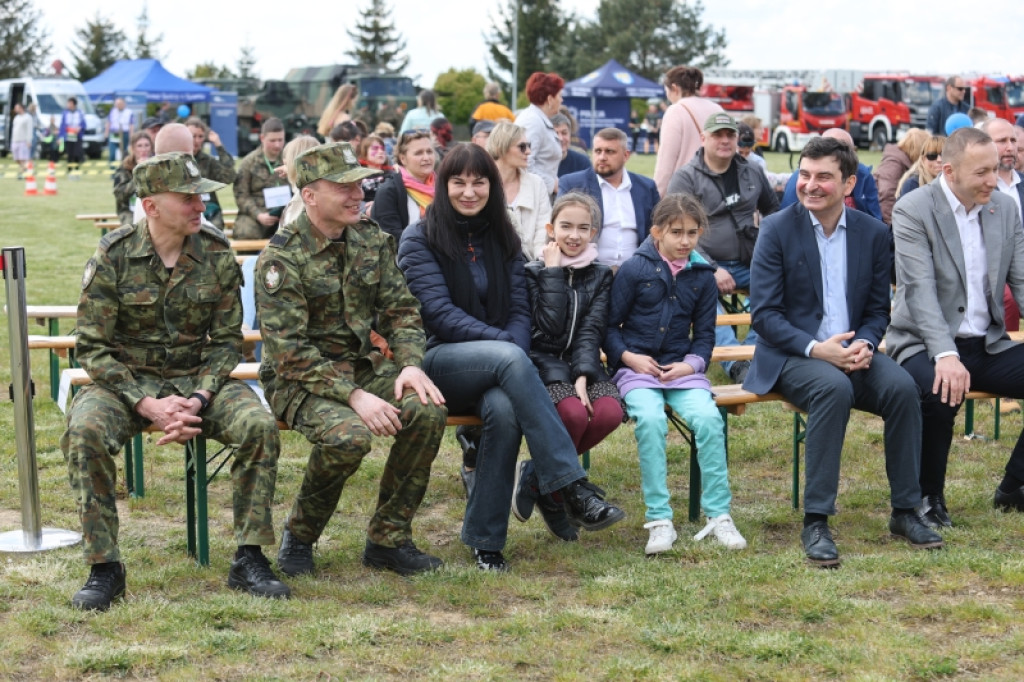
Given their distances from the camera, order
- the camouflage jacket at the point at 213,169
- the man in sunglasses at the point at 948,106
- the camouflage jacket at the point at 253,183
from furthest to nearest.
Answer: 1. the man in sunglasses at the point at 948,106
2. the camouflage jacket at the point at 213,169
3. the camouflage jacket at the point at 253,183

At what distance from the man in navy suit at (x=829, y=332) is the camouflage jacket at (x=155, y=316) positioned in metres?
2.20

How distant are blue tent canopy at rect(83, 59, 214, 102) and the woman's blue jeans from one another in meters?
34.9

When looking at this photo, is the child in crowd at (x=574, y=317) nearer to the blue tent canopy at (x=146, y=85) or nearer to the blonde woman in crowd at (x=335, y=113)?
the blonde woman in crowd at (x=335, y=113)

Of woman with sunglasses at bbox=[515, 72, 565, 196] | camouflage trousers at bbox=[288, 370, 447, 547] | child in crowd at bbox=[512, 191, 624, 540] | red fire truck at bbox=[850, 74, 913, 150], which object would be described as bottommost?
camouflage trousers at bbox=[288, 370, 447, 547]

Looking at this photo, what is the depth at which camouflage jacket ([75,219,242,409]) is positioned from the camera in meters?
4.55

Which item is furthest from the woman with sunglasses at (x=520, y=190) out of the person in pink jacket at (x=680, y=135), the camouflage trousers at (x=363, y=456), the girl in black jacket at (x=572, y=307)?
the person in pink jacket at (x=680, y=135)

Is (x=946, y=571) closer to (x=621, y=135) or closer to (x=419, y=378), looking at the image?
(x=419, y=378)

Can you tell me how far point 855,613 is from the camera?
4.21 meters

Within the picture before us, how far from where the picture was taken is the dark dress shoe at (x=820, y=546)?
474 centimetres

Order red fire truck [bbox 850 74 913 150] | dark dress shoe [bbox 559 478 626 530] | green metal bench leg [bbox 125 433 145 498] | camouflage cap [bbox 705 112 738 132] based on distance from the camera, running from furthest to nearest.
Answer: red fire truck [bbox 850 74 913 150], camouflage cap [bbox 705 112 738 132], green metal bench leg [bbox 125 433 145 498], dark dress shoe [bbox 559 478 626 530]

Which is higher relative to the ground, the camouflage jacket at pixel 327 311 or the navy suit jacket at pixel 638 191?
the navy suit jacket at pixel 638 191

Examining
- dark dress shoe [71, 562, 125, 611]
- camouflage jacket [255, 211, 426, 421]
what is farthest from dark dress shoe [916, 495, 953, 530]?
dark dress shoe [71, 562, 125, 611]

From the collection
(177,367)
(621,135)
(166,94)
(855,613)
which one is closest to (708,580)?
(855,613)

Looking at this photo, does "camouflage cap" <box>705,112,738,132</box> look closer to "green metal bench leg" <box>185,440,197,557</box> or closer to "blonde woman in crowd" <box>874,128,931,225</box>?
"blonde woman in crowd" <box>874,128,931,225</box>
